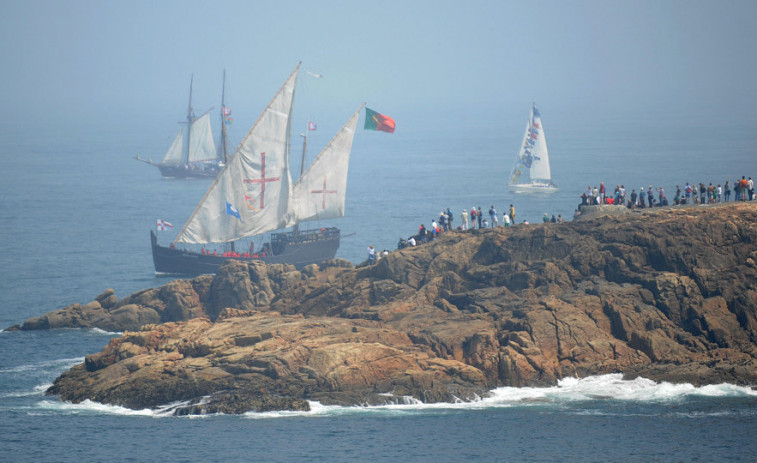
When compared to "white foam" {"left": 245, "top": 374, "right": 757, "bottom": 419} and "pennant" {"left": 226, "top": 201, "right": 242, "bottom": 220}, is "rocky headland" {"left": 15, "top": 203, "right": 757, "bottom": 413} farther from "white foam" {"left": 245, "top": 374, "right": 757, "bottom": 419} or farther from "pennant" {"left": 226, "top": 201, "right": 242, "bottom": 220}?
"pennant" {"left": 226, "top": 201, "right": 242, "bottom": 220}

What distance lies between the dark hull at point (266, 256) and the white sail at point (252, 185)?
2.74m

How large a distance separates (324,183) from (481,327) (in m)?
47.7

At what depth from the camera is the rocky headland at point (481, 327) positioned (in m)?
63.7

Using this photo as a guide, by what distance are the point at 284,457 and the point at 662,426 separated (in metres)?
20.5

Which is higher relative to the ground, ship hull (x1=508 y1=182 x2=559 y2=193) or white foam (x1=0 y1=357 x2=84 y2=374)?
ship hull (x1=508 y1=182 x2=559 y2=193)

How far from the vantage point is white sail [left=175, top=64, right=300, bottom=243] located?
345 feet

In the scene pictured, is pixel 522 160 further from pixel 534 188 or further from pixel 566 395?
pixel 566 395

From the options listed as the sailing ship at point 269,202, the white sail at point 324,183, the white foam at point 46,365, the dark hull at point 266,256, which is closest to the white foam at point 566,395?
the white foam at point 46,365

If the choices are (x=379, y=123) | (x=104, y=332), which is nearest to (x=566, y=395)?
(x=104, y=332)

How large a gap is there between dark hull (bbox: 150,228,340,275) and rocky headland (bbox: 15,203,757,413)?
31.2 meters

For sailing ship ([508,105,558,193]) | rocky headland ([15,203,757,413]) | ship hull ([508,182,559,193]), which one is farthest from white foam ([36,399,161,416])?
ship hull ([508,182,559,193])

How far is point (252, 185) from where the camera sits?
107250mm

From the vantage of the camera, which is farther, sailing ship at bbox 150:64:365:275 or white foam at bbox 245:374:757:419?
sailing ship at bbox 150:64:365:275

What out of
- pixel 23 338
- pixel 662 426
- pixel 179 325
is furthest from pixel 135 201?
pixel 662 426
